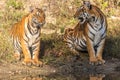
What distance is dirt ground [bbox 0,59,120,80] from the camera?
8836 millimetres

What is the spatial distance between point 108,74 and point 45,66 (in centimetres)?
121

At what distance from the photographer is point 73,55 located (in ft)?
32.3

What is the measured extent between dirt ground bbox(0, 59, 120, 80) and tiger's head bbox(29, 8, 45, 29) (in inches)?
32.0

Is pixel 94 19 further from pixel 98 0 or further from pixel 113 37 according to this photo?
pixel 98 0

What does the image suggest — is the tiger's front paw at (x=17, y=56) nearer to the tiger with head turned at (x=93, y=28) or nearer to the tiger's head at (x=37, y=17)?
the tiger's head at (x=37, y=17)

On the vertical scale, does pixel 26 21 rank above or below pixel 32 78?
above

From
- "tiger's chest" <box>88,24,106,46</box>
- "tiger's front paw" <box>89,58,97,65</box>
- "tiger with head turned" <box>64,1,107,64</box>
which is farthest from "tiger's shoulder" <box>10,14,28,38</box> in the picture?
"tiger's front paw" <box>89,58,97,65</box>

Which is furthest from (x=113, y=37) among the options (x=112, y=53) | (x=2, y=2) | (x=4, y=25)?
(x=2, y=2)

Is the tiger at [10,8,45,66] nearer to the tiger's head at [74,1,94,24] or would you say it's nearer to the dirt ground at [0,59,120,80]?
the dirt ground at [0,59,120,80]

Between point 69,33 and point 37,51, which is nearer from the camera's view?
point 37,51

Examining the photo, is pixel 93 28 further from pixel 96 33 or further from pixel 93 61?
pixel 93 61

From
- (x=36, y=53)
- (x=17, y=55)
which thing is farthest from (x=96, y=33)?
(x=17, y=55)

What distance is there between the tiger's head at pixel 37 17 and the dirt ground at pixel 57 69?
2.67 ft

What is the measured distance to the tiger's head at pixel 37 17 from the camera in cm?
882
